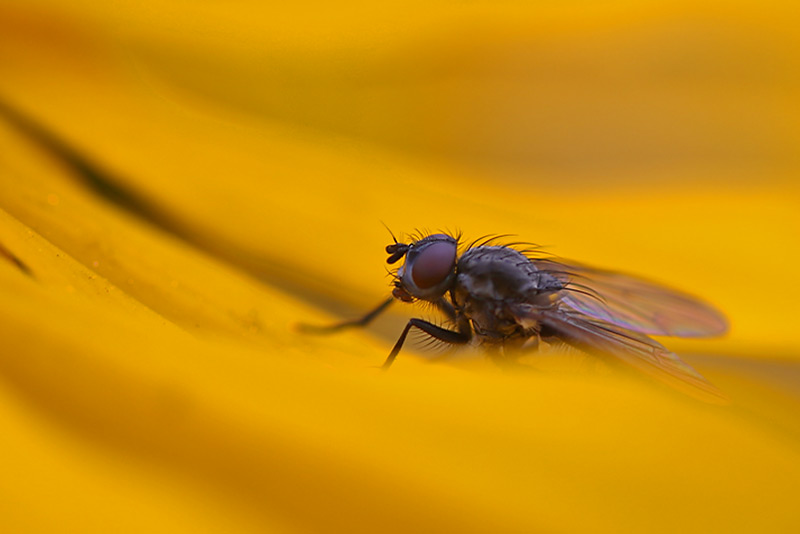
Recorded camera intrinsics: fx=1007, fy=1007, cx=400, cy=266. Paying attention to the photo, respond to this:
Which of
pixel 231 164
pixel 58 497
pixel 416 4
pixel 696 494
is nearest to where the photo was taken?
pixel 58 497

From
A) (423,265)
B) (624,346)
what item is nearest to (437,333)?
(423,265)

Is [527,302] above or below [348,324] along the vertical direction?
above

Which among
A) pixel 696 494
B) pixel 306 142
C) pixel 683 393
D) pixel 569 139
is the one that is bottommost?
pixel 696 494

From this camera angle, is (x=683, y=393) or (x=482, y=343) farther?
(x=482, y=343)

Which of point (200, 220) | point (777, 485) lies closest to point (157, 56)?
point (200, 220)

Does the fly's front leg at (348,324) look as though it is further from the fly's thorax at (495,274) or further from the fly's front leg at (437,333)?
the fly's thorax at (495,274)

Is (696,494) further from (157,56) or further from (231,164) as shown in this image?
(157,56)

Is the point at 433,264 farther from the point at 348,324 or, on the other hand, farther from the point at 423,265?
the point at 348,324
